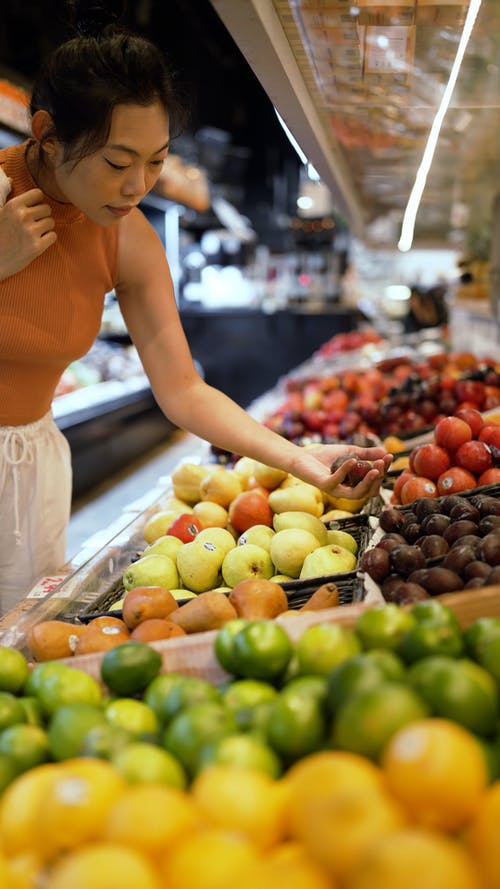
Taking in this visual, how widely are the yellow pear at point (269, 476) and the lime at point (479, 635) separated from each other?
1.46 m

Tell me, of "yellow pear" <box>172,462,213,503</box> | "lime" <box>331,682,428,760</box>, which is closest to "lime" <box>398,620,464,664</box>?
"lime" <box>331,682,428,760</box>

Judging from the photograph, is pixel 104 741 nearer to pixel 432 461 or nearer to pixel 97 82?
pixel 97 82

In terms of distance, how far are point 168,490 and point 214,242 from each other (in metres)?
11.9

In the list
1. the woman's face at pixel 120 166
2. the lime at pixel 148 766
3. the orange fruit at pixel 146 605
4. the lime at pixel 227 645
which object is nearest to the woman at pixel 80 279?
the woman's face at pixel 120 166

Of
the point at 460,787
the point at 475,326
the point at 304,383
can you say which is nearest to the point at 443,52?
the point at 460,787

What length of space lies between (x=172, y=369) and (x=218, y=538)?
50cm

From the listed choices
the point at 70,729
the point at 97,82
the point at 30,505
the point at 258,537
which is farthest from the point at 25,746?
the point at 30,505

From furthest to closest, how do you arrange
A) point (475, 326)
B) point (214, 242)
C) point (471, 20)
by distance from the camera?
point (214, 242)
point (475, 326)
point (471, 20)

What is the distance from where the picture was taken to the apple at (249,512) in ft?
7.84

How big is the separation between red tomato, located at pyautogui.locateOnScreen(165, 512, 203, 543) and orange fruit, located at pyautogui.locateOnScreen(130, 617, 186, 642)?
751mm

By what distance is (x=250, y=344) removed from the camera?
39.2 ft

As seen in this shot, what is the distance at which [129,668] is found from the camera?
1.27m

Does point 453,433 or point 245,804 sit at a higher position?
point 453,433

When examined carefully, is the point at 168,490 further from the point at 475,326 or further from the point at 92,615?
the point at 475,326
